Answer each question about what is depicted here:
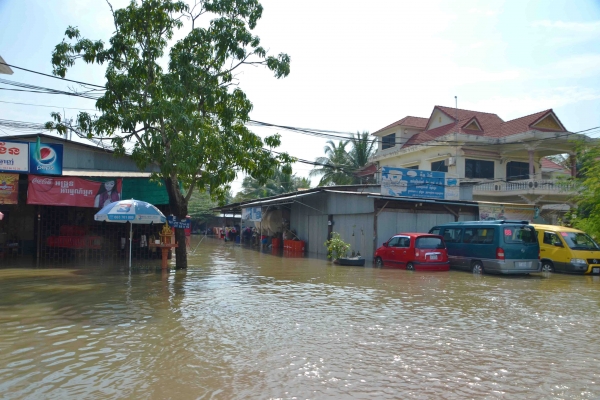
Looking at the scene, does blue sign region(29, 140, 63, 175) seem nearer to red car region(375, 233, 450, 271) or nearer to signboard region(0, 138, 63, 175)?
signboard region(0, 138, 63, 175)

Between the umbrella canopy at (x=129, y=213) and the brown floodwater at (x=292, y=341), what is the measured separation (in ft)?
7.51

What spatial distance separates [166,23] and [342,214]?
13.2m

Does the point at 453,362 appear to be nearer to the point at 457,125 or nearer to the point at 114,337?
the point at 114,337

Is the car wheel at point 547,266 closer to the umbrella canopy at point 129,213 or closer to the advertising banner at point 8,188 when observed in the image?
the umbrella canopy at point 129,213

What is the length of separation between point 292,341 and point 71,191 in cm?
1378

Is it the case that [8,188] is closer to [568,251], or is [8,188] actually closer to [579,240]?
[568,251]

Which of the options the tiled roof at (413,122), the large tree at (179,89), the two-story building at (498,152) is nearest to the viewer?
the large tree at (179,89)

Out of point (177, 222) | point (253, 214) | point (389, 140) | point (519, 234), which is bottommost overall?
point (519, 234)

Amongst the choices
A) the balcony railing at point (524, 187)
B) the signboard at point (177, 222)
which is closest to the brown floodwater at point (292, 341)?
the signboard at point (177, 222)

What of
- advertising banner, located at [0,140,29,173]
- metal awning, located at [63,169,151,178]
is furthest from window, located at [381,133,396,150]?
advertising banner, located at [0,140,29,173]

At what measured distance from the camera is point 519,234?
1645cm

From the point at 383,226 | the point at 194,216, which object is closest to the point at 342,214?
the point at 383,226

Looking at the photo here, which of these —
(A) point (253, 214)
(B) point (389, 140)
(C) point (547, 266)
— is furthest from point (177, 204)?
(B) point (389, 140)

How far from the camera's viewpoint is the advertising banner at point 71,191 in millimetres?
17359
